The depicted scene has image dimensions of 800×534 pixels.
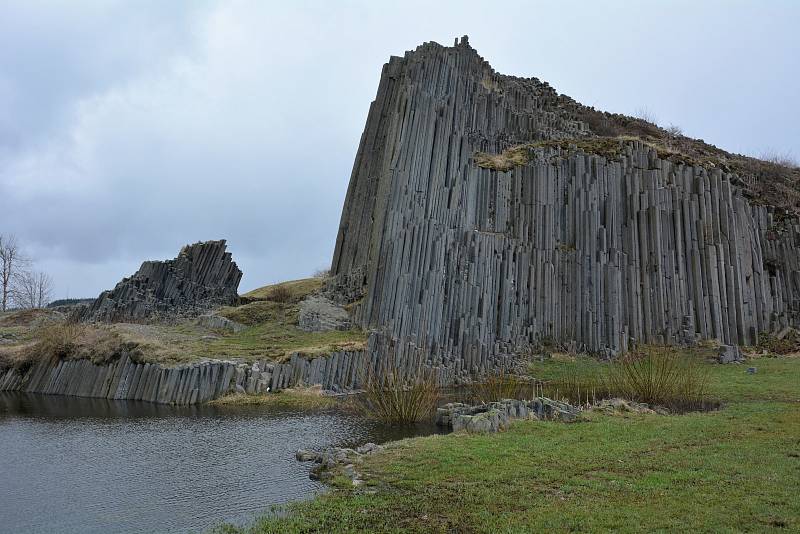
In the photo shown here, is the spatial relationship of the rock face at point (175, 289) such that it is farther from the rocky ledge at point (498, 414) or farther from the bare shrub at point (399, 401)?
the rocky ledge at point (498, 414)

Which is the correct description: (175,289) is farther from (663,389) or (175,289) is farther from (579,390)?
(663,389)

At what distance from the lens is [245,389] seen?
71.1ft

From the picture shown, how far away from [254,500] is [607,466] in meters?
5.66

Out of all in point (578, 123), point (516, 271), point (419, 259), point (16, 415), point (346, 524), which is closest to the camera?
point (346, 524)

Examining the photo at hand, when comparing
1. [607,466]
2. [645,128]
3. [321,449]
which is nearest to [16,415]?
[321,449]

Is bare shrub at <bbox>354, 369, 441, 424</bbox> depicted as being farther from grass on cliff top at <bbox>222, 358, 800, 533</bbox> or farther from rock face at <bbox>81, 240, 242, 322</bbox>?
rock face at <bbox>81, 240, 242, 322</bbox>

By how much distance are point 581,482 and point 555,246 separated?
26.5 metres

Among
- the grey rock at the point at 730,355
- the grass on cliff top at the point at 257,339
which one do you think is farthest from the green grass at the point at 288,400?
the grey rock at the point at 730,355

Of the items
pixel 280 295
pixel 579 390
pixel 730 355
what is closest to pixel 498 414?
pixel 579 390

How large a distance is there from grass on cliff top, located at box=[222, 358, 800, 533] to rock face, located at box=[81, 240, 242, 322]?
990 inches

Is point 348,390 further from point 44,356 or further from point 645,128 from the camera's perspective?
point 645,128

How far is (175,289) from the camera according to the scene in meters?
35.4

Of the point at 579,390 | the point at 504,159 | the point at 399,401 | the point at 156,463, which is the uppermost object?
the point at 504,159

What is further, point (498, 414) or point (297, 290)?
point (297, 290)
